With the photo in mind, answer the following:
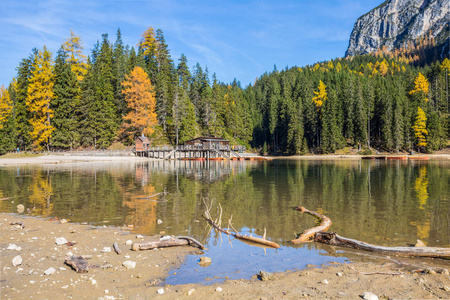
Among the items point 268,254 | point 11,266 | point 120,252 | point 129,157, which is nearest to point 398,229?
point 268,254

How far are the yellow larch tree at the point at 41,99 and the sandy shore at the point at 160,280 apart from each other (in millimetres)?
60701

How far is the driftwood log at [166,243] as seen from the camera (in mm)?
8367

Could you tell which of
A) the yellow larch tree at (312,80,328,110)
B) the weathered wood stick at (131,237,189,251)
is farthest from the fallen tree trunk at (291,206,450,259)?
the yellow larch tree at (312,80,328,110)

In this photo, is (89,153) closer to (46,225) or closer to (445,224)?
(46,225)

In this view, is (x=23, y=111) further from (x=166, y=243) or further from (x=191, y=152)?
(x=166, y=243)

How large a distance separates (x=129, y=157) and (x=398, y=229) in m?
59.3

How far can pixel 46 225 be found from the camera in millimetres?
10945

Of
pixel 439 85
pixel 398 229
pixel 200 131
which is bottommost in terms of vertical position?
pixel 398 229

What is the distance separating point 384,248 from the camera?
8.33m

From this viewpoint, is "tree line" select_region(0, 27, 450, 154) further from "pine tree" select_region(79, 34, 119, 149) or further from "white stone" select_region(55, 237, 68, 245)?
"white stone" select_region(55, 237, 68, 245)

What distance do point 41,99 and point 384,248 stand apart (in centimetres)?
7084

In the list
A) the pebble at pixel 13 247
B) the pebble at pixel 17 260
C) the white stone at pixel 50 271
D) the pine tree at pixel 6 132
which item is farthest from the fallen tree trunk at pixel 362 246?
the pine tree at pixel 6 132

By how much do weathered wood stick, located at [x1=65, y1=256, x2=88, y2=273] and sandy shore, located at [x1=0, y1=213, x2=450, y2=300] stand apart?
11 cm

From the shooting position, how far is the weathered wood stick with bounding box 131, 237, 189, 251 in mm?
8344
